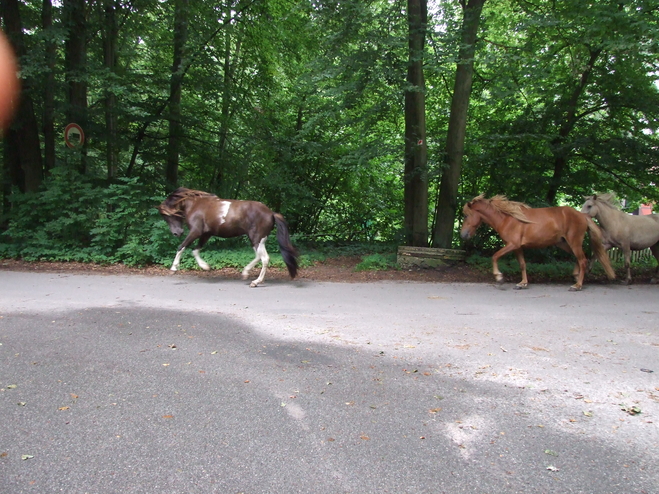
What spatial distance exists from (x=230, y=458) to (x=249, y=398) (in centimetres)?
88

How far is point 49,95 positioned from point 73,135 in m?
2.05

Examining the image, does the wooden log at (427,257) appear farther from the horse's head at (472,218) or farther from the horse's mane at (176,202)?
the horse's mane at (176,202)

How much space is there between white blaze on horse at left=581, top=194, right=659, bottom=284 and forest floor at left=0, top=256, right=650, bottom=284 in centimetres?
94

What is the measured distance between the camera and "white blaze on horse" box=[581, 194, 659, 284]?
10305mm

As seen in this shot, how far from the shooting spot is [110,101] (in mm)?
14055

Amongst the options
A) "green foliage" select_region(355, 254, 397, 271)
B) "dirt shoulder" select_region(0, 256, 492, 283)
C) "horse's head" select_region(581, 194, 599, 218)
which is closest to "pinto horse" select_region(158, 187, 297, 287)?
"dirt shoulder" select_region(0, 256, 492, 283)

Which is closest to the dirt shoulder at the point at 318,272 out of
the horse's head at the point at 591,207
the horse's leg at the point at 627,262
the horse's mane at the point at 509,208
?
the horse's mane at the point at 509,208

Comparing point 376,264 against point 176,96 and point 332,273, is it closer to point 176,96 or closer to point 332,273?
point 332,273

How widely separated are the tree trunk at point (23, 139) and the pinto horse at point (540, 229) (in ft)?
40.6

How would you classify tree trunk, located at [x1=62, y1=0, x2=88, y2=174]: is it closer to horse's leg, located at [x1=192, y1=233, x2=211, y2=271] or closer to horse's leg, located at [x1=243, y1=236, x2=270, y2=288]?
horse's leg, located at [x1=192, y1=233, x2=211, y2=271]

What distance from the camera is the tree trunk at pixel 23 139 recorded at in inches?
497

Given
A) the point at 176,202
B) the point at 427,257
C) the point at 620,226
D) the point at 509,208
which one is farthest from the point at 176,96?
the point at 620,226

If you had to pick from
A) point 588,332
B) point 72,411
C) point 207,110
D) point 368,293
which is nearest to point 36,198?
point 207,110

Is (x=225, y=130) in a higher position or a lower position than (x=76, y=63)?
lower
